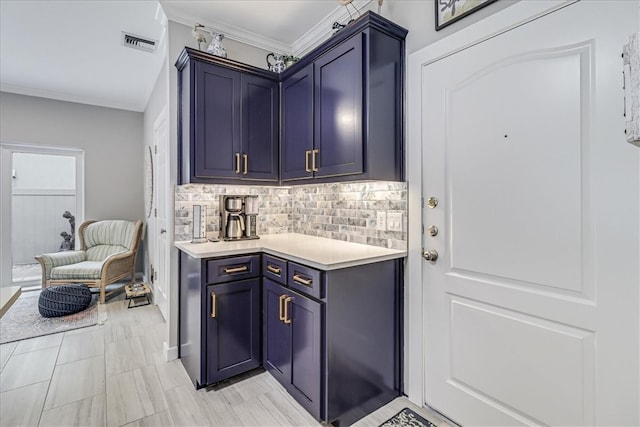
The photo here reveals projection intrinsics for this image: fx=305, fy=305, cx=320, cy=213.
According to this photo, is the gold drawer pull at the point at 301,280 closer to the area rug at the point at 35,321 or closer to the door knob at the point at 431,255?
the door knob at the point at 431,255

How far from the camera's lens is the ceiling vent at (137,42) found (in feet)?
9.04

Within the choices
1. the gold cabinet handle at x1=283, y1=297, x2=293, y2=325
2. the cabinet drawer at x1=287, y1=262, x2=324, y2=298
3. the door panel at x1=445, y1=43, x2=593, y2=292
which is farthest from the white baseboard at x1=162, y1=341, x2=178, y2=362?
the door panel at x1=445, y1=43, x2=593, y2=292

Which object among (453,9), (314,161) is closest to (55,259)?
(314,161)

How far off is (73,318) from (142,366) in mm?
1560

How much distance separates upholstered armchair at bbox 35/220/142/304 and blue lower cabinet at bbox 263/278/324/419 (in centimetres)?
279

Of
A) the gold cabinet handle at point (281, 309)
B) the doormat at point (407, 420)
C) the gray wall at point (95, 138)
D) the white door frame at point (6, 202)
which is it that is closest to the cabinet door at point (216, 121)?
the gold cabinet handle at point (281, 309)

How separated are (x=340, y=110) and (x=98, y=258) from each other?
13.4 feet

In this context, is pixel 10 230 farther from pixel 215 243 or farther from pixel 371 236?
pixel 371 236

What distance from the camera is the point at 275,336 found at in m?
1.97

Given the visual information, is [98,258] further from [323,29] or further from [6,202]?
[323,29]

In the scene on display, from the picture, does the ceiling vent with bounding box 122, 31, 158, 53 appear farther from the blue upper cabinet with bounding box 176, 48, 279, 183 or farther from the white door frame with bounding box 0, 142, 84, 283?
the white door frame with bounding box 0, 142, 84, 283

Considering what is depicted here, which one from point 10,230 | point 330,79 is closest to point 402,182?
point 330,79

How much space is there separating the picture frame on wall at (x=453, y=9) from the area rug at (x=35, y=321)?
3.90 m

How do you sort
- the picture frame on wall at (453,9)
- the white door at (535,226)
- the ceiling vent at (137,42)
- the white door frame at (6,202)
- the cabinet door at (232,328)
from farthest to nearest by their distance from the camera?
the white door frame at (6,202) → the ceiling vent at (137,42) → the cabinet door at (232,328) → the picture frame on wall at (453,9) → the white door at (535,226)
